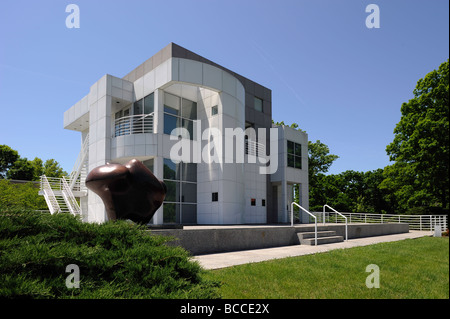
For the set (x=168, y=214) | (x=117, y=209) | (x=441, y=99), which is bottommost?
(x=168, y=214)

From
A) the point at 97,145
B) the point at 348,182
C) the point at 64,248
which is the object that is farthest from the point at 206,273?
the point at 348,182

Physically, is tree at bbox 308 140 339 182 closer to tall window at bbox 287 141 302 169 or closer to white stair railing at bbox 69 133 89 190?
tall window at bbox 287 141 302 169

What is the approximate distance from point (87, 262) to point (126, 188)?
4.14m

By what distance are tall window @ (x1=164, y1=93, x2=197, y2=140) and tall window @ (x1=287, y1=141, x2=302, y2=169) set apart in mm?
9210

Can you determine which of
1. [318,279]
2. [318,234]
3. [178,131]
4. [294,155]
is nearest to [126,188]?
[318,279]

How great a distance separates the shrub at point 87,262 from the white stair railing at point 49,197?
1670 cm

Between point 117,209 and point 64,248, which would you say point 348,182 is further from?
point 64,248

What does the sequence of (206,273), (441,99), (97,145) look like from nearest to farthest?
(441,99), (206,273), (97,145)

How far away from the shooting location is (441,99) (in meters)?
1.41

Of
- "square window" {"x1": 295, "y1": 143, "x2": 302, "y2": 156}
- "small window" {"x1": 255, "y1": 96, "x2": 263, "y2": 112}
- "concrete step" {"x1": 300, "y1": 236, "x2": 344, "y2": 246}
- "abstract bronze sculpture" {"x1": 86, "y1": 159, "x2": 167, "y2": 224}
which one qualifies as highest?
"small window" {"x1": 255, "y1": 96, "x2": 263, "y2": 112}

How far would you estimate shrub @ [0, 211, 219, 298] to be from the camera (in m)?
4.29

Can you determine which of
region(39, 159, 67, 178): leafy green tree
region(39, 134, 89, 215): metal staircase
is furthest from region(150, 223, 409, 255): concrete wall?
region(39, 159, 67, 178): leafy green tree

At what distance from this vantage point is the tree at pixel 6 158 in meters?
49.2
